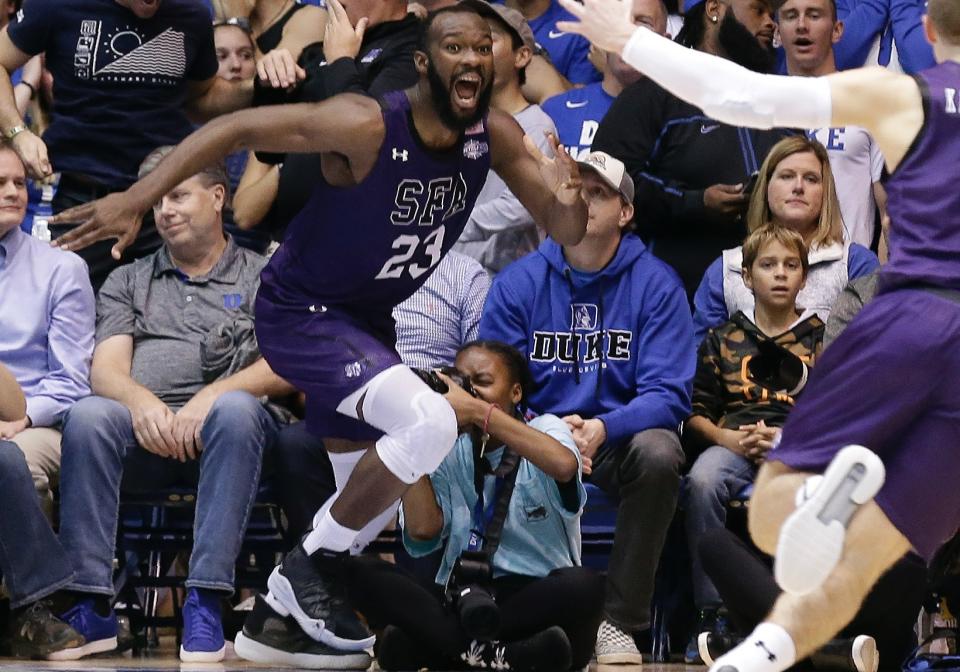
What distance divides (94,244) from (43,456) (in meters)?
1.34

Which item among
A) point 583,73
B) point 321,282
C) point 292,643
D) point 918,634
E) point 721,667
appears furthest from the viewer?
point 583,73

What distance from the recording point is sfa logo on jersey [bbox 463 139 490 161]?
5844 millimetres

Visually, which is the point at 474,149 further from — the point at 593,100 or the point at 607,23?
the point at 593,100

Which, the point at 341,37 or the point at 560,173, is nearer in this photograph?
the point at 560,173

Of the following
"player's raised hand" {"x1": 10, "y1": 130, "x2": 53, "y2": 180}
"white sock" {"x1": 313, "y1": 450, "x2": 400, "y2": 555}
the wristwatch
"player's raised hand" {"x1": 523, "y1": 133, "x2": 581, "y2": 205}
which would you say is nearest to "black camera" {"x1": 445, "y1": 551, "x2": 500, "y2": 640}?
"white sock" {"x1": 313, "y1": 450, "x2": 400, "y2": 555}

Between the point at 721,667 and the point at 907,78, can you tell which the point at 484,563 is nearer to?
the point at 721,667

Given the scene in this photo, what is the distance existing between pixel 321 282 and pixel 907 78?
2.36 m

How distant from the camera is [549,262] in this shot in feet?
23.4

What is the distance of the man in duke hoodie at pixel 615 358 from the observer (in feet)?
21.1

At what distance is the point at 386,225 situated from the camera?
5.77m

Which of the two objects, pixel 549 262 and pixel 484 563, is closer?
pixel 484 563

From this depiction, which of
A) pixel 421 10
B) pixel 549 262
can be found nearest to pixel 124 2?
pixel 421 10

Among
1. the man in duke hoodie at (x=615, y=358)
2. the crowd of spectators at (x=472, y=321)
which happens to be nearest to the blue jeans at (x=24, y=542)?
the crowd of spectators at (x=472, y=321)

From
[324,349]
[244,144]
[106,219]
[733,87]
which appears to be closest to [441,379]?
[324,349]
